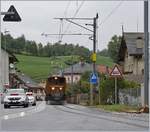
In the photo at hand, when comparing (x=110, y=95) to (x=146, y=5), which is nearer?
(x=146, y=5)

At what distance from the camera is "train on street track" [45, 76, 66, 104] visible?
67.4 m

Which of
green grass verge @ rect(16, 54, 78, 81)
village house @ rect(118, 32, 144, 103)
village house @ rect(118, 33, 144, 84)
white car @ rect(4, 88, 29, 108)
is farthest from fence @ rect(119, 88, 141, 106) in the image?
green grass verge @ rect(16, 54, 78, 81)

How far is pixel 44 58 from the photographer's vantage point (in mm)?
146750

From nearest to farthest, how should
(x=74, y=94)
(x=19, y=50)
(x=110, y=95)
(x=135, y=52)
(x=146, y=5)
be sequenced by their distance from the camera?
(x=146, y=5), (x=110, y=95), (x=135, y=52), (x=74, y=94), (x=19, y=50)

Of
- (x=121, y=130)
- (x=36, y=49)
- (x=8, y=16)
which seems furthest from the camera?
(x=36, y=49)

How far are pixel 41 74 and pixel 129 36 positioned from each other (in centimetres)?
8010

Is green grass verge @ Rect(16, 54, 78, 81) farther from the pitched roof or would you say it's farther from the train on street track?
the train on street track

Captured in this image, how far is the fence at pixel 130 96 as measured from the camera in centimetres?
4004

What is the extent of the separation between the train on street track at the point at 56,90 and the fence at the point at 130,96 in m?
21.8

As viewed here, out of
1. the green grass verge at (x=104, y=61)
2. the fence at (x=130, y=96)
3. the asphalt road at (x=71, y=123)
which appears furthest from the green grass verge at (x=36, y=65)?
the asphalt road at (x=71, y=123)

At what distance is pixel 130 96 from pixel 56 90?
25.7m

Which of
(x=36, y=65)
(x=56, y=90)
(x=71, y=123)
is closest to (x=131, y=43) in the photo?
(x=56, y=90)

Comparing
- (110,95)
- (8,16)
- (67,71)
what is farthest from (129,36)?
(67,71)

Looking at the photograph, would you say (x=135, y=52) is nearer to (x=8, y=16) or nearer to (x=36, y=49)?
(x=8, y=16)
